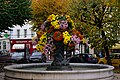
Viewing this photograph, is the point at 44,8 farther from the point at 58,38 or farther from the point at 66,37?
the point at 66,37

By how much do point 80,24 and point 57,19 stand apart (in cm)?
1333

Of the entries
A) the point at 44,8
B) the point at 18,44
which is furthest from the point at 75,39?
the point at 18,44

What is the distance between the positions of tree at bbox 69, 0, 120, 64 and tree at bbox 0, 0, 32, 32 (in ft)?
12.6

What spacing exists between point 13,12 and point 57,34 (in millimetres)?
12349

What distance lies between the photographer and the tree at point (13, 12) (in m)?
22.5

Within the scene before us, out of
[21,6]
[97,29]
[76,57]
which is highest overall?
[21,6]

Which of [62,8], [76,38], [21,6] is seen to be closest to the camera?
[76,38]

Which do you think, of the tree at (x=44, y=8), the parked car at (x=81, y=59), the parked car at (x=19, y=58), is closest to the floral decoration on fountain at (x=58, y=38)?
the parked car at (x=81, y=59)

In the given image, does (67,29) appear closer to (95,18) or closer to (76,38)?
(76,38)

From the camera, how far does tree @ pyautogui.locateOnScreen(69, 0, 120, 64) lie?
25109 millimetres

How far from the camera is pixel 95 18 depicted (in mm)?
25875

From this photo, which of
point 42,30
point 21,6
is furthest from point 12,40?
point 42,30

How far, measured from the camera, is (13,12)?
79.4ft

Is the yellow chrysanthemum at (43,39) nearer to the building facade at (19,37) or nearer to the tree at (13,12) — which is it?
the tree at (13,12)
